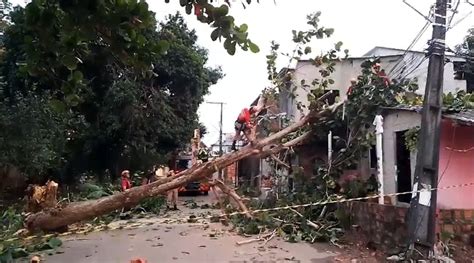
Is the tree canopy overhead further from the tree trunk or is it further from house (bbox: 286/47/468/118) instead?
house (bbox: 286/47/468/118)

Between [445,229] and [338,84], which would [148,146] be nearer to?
[338,84]

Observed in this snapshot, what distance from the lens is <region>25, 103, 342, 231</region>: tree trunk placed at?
591 centimetres

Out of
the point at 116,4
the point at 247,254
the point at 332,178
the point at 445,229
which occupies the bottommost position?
the point at 247,254

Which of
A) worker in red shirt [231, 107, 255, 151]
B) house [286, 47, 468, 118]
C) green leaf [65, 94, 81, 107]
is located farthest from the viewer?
house [286, 47, 468, 118]

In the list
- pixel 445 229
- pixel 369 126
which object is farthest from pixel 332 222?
pixel 445 229

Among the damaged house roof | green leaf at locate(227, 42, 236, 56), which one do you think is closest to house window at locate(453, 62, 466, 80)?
the damaged house roof

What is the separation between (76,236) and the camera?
390 inches

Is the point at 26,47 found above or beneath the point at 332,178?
above

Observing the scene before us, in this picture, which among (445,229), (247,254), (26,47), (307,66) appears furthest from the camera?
(307,66)

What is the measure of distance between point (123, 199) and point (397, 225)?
436 centimetres

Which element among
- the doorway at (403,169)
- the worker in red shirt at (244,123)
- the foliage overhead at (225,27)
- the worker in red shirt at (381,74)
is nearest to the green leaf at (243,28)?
the foliage overhead at (225,27)

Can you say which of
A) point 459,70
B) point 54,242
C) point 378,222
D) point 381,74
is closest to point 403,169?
point 381,74

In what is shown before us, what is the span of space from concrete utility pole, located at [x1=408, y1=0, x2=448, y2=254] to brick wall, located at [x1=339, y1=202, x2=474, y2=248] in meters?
0.64

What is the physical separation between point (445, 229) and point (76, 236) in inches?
290
